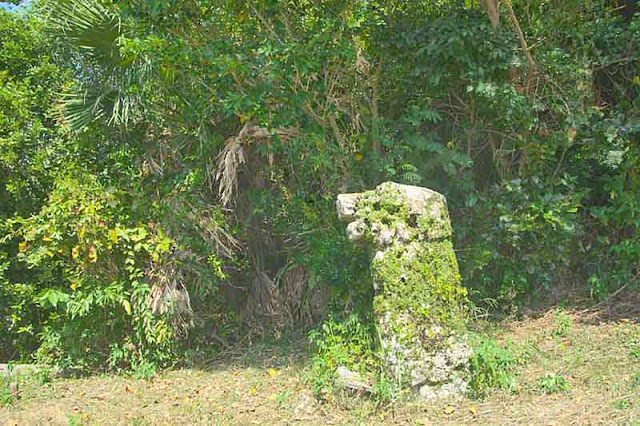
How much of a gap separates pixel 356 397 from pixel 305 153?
226cm

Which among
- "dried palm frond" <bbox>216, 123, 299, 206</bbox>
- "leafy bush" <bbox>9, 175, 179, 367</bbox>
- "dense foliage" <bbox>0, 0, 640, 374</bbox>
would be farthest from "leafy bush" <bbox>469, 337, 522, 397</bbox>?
"leafy bush" <bbox>9, 175, 179, 367</bbox>

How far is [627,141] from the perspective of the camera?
583 cm

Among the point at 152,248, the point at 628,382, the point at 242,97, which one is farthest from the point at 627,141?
the point at 152,248

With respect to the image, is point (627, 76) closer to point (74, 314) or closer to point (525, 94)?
point (525, 94)

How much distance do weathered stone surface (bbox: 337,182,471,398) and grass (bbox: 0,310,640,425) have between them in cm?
Answer: 20

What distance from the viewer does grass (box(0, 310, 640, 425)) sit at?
4.12 m

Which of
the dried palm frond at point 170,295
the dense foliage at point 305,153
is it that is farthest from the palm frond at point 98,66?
the dried palm frond at point 170,295

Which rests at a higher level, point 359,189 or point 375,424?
point 359,189

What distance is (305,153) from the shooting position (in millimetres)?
5777

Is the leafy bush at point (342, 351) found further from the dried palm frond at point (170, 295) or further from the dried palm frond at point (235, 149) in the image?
the dried palm frond at point (235, 149)

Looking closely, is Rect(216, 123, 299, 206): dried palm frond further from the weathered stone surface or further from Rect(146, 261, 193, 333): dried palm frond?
the weathered stone surface

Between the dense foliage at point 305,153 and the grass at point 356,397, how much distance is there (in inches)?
18.3

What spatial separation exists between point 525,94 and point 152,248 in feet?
12.0

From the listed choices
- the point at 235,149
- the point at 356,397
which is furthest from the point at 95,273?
the point at 356,397
